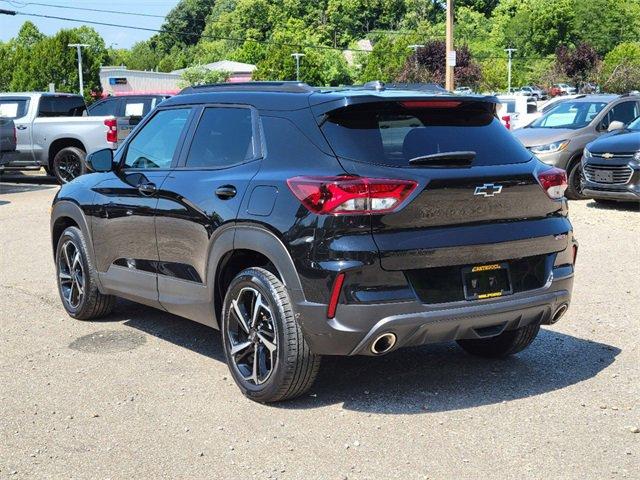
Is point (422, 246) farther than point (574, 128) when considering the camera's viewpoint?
No

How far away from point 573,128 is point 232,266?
11775mm

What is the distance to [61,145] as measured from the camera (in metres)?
19.7

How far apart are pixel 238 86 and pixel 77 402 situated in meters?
2.19

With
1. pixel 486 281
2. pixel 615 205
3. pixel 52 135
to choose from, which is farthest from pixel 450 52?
pixel 486 281

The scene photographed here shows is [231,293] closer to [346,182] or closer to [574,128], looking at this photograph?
[346,182]

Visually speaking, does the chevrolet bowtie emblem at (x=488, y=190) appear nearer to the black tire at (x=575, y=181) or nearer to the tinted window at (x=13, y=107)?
the black tire at (x=575, y=181)

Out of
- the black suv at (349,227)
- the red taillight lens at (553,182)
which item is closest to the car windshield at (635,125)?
the black suv at (349,227)

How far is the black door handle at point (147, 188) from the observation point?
5.86 metres

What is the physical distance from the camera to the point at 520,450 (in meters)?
4.30

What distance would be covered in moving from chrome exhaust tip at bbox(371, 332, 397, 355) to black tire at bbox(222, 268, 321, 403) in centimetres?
38

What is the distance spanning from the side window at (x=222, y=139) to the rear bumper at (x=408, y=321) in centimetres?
115

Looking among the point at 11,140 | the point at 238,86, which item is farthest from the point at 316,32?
the point at 238,86

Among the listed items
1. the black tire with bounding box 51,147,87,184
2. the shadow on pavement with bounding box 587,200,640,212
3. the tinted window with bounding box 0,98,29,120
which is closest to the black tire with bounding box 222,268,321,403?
the shadow on pavement with bounding box 587,200,640,212

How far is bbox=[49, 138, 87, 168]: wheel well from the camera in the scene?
19.5m
